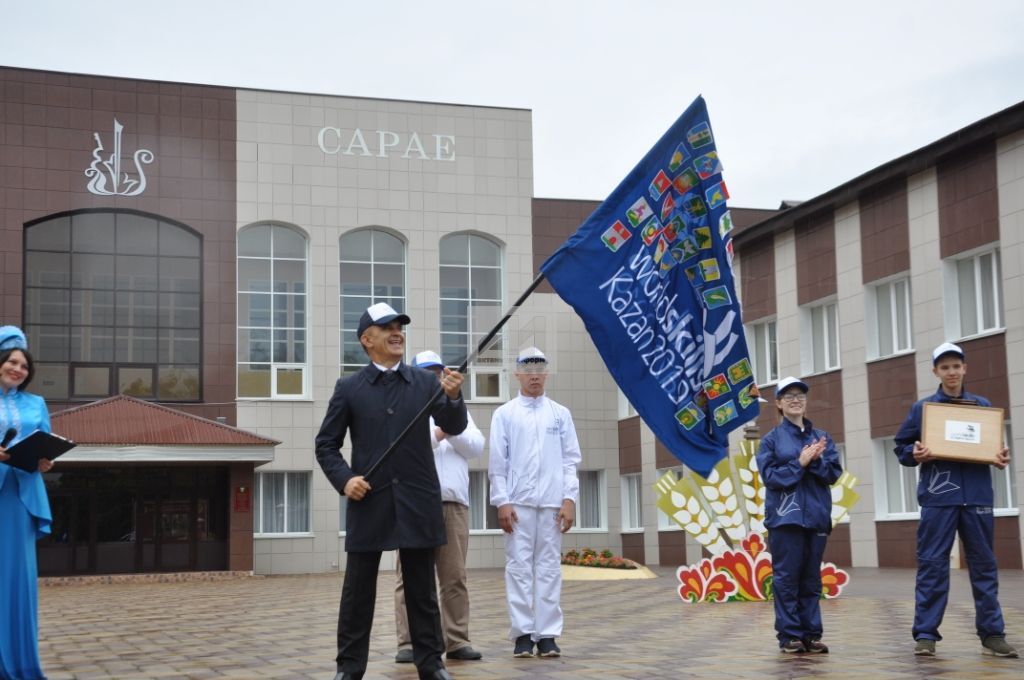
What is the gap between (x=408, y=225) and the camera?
1375 inches

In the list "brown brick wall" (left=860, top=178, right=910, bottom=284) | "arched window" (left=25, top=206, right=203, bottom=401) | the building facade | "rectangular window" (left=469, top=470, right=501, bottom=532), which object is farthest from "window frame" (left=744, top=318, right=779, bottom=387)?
"arched window" (left=25, top=206, right=203, bottom=401)

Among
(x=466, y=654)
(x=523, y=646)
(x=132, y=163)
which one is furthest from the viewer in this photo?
(x=132, y=163)

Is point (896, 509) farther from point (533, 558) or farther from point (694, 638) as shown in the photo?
point (533, 558)

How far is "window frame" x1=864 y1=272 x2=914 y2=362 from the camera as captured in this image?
963 inches

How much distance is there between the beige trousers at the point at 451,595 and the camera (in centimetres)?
864

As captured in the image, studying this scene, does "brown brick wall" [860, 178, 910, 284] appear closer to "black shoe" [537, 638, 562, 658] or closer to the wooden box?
the wooden box

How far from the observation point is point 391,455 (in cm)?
668

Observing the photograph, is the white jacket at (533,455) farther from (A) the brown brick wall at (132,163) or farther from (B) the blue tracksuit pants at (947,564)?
(A) the brown brick wall at (132,163)

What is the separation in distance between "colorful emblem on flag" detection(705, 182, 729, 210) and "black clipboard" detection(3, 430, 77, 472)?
4.17 metres

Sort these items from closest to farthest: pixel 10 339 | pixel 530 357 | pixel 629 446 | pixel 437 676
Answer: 1. pixel 437 676
2. pixel 10 339
3. pixel 530 357
4. pixel 629 446

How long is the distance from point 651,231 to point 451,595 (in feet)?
9.29

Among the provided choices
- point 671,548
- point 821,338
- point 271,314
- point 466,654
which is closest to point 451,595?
point 466,654

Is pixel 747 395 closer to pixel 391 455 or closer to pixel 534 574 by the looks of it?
pixel 534 574

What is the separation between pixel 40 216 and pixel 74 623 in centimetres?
1969
